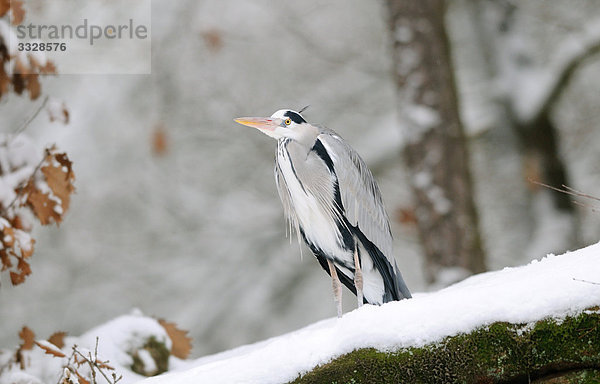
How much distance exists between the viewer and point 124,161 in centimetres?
1036

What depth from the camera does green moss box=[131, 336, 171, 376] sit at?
4016mm

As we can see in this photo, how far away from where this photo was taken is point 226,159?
33.0 ft

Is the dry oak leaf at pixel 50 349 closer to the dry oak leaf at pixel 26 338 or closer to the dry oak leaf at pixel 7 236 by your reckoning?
the dry oak leaf at pixel 26 338

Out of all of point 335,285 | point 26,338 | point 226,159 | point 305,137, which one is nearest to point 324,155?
point 305,137

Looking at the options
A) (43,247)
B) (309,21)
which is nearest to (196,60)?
(309,21)

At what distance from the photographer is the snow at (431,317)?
2295 mm

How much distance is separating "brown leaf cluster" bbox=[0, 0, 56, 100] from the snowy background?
221 inches

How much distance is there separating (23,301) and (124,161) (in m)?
2.55

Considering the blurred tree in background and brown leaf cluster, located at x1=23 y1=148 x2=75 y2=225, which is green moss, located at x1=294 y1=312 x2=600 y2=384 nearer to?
brown leaf cluster, located at x1=23 y1=148 x2=75 y2=225

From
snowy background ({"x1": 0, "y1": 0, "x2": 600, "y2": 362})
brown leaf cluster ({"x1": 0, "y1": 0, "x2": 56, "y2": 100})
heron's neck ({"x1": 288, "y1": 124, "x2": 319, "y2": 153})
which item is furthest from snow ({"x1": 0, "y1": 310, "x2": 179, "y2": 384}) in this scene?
snowy background ({"x1": 0, "y1": 0, "x2": 600, "y2": 362})

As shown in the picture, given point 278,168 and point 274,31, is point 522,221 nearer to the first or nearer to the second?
point 274,31

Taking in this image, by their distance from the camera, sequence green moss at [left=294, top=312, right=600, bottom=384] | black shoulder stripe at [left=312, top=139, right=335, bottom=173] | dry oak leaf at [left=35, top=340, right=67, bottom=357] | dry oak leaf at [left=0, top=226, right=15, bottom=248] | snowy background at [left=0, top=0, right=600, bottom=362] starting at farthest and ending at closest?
snowy background at [left=0, top=0, right=600, bottom=362] → black shoulder stripe at [left=312, top=139, right=335, bottom=173] → dry oak leaf at [left=0, top=226, right=15, bottom=248] → dry oak leaf at [left=35, top=340, right=67, bottom=357] → green moss at [left=294, top=312, right=600, bottom=384]

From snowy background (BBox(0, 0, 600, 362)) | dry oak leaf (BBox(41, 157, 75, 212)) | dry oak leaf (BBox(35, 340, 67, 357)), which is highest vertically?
snowy background (BBox(0, 0, 600, 362))

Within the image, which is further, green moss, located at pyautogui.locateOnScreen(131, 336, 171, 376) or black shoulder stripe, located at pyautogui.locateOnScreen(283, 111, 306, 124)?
green moss, located at pyautogui.locateOnScreen(131, 336, 171, 376)
